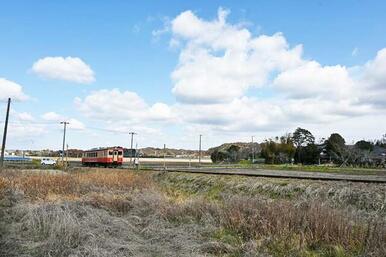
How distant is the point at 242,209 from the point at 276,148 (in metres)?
80.9

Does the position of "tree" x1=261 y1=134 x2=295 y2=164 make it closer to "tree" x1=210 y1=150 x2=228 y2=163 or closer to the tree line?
the tree line

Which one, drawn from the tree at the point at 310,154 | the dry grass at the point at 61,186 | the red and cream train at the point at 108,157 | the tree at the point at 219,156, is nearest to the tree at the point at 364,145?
the tree at the point at 310,154

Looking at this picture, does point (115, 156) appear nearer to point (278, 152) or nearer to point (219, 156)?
point (278, 152)

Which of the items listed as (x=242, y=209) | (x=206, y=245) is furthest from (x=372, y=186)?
(x=206, y=245)

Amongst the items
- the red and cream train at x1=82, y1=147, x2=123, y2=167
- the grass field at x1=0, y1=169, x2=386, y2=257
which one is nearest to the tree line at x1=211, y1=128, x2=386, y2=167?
the red and cream train at x1=82, y1=147, x2=123, y2=167

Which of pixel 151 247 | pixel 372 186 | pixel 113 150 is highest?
pixel 113 150

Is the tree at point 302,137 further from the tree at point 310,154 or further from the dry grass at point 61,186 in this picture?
the dry grass at point 61,186

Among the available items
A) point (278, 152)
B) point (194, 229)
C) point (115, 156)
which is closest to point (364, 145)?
point (278, 152)

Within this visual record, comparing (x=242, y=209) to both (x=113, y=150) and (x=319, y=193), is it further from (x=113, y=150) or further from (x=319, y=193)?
(x=113, y=150)

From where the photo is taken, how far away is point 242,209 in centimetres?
1195

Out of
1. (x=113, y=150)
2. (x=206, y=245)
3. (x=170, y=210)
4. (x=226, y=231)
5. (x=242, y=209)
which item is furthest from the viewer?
(x=113, y=150)

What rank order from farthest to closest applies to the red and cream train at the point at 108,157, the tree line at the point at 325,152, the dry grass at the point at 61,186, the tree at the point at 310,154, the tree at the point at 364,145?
1. the tree at the point at 364,145
2. the tree at the point at 310,154
3. the tree line at the point at 325,152
4. the red and cream train at the point at 108,157
5. the dry grass at the point at 61,186

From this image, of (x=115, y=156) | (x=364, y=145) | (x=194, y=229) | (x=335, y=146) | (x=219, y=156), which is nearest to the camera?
(x=194, y=229)

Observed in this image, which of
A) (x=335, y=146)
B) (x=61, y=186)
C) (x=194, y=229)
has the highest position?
(x=335, y=146)
